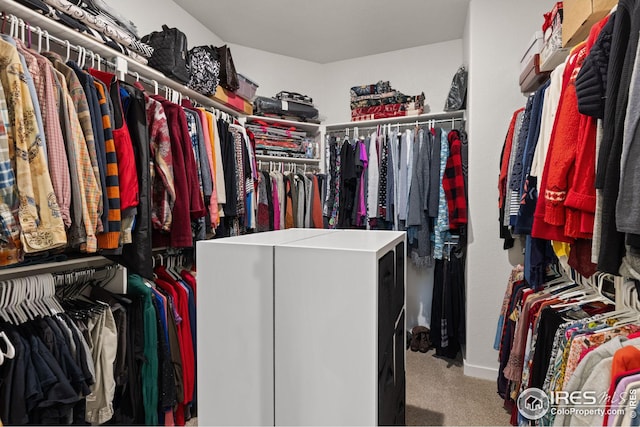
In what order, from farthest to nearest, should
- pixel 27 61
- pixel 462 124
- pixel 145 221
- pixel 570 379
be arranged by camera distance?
1. pixel 462 124
2. pixel 145 221
3. pixel 27 61
4. pixel 570 379

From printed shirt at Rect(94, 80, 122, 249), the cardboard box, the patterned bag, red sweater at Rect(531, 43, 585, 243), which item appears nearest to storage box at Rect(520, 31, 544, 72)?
the cardboard box

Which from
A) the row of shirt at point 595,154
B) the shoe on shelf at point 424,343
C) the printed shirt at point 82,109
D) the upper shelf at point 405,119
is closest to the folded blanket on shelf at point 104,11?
A: the printed shirt at point 82,109

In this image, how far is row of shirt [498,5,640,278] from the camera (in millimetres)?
821

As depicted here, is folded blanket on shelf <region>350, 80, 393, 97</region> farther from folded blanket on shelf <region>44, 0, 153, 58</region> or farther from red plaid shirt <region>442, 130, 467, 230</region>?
folded blanket on shelf <region>44, 0, 153, 58</region>

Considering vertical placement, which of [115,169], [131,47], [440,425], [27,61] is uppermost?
[131,47]

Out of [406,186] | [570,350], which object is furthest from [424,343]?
[570,350]

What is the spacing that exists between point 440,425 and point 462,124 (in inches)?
90.5

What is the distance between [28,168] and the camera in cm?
119

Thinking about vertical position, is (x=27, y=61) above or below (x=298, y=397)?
above

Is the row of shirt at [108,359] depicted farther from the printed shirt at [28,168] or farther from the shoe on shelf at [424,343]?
the shoe on shelf at [424,343]

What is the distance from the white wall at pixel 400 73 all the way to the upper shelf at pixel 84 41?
176 cm

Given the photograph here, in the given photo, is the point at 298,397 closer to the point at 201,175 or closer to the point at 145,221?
the point at 145,221

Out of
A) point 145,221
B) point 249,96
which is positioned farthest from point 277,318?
point 249,96

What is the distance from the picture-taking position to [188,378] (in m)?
2.01
